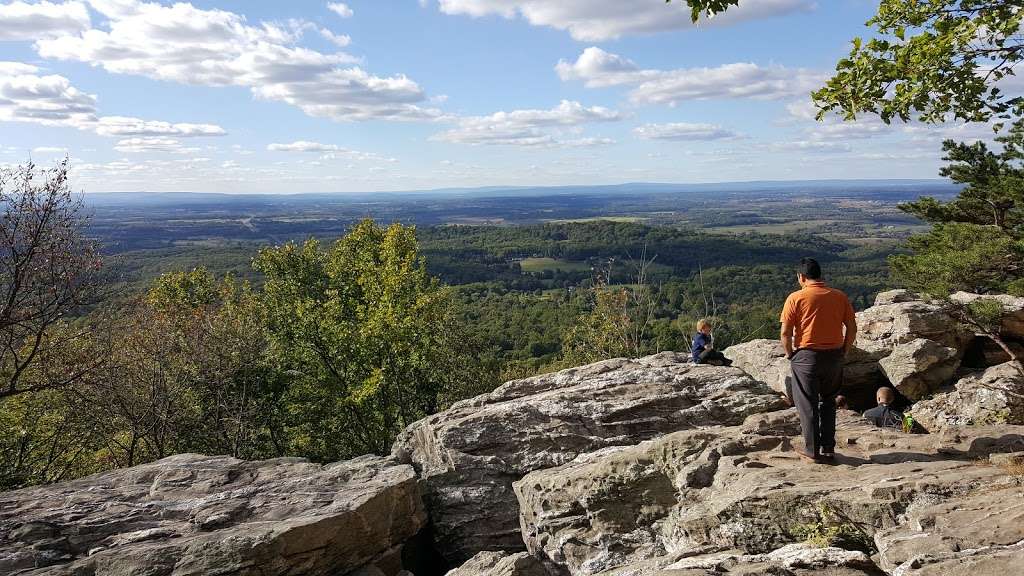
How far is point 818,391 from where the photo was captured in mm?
8508

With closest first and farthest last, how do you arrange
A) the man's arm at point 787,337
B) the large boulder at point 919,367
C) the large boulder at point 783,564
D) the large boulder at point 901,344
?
the large boulder at point 783,564 → the man's arm at point 787,337 → the large boulder at point 919,367 → the large boulder at point 901,344

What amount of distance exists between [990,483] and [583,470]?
6191 mm

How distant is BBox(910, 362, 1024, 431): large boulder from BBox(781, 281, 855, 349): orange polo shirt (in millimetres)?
5423

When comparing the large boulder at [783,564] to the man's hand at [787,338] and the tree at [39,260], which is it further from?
the tree at [39,260]

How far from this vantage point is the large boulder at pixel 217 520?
976 centimetres

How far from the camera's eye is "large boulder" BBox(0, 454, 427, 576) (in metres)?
9.76

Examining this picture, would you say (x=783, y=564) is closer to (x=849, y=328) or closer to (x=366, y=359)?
(x=849, y=328)

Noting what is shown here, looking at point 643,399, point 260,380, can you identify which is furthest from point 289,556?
point 260,380

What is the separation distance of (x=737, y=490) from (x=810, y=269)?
139 inches

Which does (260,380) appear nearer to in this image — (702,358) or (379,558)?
(379,558)

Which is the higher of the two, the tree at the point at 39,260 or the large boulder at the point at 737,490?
the tree at the point at 39,260

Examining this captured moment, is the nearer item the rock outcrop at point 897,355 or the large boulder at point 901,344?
the rock outcrop at point 897,355

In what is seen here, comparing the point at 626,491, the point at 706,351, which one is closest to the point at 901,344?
the point at 706,351

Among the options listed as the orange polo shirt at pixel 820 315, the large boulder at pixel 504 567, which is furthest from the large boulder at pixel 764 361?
the large boulder at pixel 504 567
